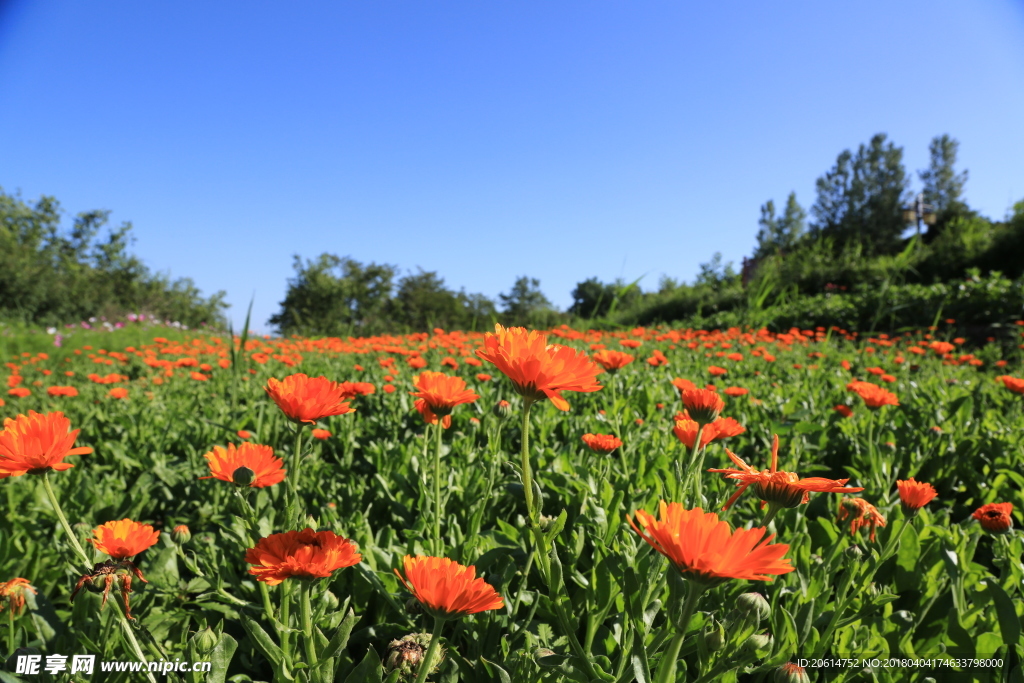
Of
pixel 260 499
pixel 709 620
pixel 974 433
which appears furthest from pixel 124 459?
pixel 974 433

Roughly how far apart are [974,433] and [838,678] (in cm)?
203

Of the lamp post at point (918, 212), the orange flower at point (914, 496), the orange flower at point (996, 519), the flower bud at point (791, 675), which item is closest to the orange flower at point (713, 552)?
the flower bud at point (791, 675)

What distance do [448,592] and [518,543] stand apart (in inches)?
30.4

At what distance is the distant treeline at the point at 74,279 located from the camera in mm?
15867

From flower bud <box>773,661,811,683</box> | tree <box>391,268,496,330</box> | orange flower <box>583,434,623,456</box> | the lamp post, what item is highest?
the lamp post

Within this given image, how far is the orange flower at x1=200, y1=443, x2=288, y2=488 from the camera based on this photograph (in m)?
1.08

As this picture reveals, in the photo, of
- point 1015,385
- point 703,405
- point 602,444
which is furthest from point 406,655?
point 1015,385

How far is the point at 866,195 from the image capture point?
2180 inches

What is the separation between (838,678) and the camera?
112 cm

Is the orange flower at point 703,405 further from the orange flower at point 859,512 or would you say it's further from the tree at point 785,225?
the tree at point 785,225

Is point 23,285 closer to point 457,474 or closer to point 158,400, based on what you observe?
point 158,400

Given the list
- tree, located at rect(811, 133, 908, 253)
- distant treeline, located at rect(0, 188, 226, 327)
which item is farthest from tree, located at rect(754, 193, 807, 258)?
distant treeline, located at rect(0, 188, 226, 327)

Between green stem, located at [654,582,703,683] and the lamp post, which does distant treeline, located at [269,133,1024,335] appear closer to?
the lamp post

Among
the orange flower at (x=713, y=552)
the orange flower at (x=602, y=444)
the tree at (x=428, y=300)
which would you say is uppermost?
the tree at (x=428, y=300)
